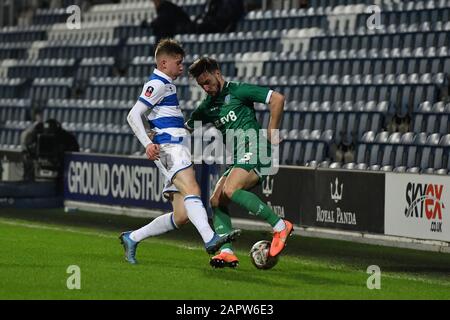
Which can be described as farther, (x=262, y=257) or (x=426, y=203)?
(x=426, y=203)

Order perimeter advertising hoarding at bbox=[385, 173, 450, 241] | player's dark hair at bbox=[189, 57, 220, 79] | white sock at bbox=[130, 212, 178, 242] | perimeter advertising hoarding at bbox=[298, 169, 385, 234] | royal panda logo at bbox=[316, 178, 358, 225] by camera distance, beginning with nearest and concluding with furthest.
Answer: player's dark hair at bbox=[189, 57, 220, 79] < white sock at bbox=[130, 212, 178, 242] < perimeter advertising hoarding at bbox=[385, 173, 450, 241] < perimeter advertising hoarding at bbox=[298, 169, 385, 234] < royal panda logo at bbox=[316, 178, 358, 225]

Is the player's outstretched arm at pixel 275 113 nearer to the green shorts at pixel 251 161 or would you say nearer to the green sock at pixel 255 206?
the green shorts at pixel 251 161

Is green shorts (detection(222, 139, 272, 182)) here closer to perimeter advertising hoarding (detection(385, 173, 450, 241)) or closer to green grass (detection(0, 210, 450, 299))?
green grass (detection(0, 210, 450, 299))

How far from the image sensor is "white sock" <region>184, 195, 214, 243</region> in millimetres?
10984

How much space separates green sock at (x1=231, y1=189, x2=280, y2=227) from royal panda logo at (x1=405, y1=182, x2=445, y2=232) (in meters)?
3.98

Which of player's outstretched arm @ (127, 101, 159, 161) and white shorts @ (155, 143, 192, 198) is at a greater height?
player's outstretched arm @ (127, 101, 159, 161)

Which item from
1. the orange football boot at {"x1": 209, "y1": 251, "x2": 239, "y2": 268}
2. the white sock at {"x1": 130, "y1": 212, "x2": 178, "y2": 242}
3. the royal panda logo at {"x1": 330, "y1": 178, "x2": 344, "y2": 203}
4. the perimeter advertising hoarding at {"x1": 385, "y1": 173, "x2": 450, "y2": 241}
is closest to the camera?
the orange football boot at {"x1": 209, "y1": 251, "x2": 239, "y2": 268}

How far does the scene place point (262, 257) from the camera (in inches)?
449

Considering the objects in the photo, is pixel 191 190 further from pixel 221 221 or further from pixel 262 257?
pixel 262 257

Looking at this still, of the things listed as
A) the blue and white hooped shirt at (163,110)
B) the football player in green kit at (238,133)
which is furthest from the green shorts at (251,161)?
the blue and white hooped shirt at (163,110)

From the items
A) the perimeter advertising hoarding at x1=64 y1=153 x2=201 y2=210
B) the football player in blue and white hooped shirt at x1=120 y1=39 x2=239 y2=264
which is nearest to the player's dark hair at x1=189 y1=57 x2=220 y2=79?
the football player in blue and white hooped shirt at x1=120 y1=39 x2=239 y2=264

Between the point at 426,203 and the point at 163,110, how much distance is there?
15.7 feet

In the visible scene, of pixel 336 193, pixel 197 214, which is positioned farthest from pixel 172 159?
pixel 336 193
